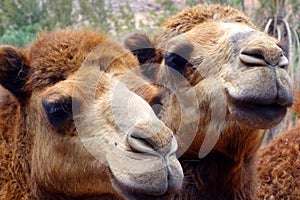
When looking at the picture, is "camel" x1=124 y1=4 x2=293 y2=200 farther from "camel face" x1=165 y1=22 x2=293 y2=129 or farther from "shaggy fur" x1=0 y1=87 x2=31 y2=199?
"shaggy fur" x1=0 y1=87 x2=31 y2=199

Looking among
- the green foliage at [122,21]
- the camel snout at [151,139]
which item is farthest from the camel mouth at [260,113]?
the green foliage at [122,21]

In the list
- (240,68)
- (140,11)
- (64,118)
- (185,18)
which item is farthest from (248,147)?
(140,11)

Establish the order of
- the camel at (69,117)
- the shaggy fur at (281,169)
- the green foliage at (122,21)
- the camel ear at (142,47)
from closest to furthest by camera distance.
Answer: the camel at (69,117)
the camel ear at (142,47)
the shaggy fur at (281,169)
the green foliage at (122,21)

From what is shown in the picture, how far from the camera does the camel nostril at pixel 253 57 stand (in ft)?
19.1

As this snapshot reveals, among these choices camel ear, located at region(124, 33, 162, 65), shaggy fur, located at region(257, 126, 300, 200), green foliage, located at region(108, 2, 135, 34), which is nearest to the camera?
camel ear, located at region(124, 33, 162, 65)

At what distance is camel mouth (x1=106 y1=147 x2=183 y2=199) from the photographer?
490cm

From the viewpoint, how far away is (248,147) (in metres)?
6.59

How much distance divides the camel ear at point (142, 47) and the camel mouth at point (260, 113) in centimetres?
134

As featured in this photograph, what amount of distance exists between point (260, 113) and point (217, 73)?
2.12 feet

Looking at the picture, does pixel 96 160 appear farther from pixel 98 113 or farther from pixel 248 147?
pixel 248 147

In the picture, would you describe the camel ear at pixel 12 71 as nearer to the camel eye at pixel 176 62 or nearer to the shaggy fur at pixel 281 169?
the camel eye at pixel 176 62

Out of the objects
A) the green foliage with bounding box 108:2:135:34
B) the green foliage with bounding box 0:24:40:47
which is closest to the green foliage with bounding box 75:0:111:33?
the green foliage with bounding box 108:2:135:34

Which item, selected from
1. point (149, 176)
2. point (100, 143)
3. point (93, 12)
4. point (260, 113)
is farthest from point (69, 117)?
point (93, 12)

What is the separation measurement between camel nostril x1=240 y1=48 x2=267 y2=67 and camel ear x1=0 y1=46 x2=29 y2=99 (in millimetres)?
1690
